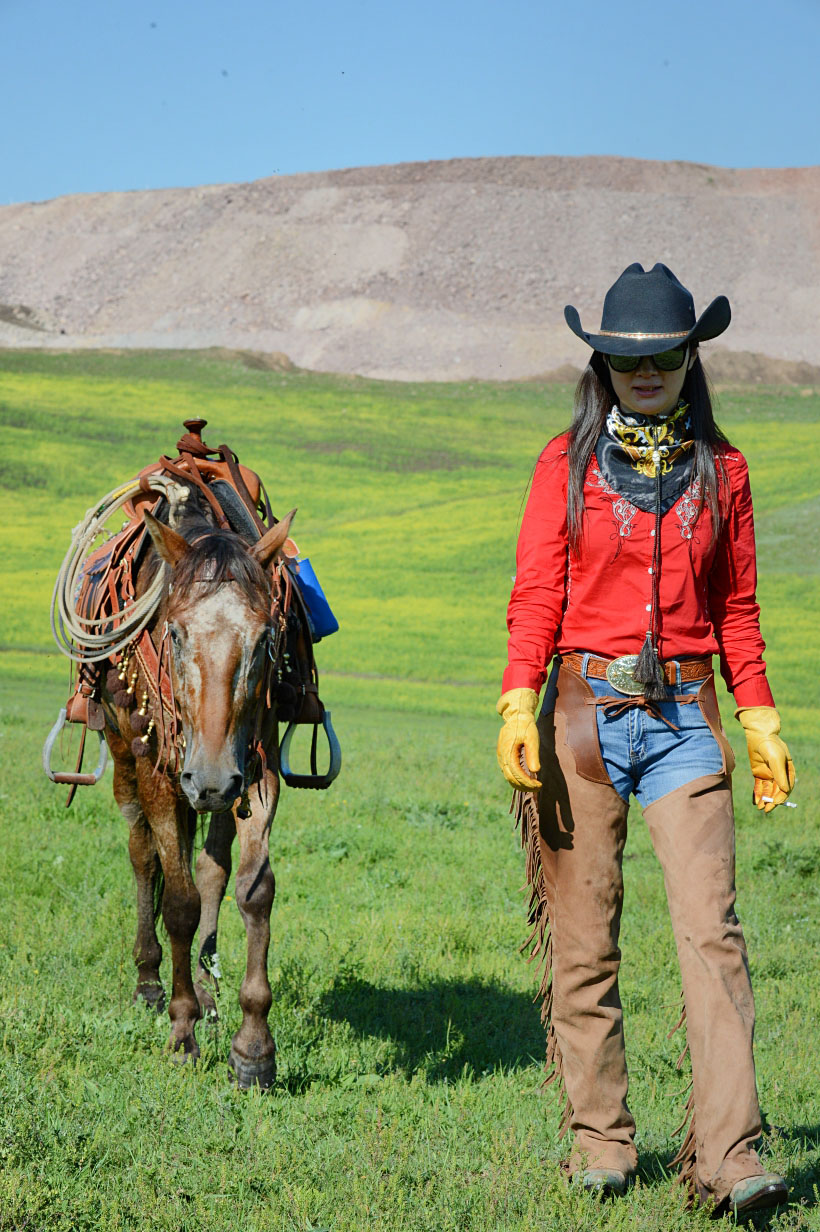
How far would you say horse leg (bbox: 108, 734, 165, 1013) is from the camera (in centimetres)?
514

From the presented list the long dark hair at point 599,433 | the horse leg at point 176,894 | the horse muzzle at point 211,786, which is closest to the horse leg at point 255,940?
the horse leg at point 176,894

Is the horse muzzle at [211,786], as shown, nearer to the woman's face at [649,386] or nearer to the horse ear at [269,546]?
the horse ear at [269,546]

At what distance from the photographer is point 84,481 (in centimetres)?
2633

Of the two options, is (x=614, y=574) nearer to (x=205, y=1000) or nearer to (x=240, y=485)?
(x=240, y=485)

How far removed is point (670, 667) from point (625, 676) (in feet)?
0.40

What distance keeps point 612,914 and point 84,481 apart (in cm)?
2437

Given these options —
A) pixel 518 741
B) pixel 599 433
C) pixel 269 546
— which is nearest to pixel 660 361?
pixel 599 433

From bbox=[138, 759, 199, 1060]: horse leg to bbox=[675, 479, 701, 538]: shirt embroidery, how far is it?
222 cm

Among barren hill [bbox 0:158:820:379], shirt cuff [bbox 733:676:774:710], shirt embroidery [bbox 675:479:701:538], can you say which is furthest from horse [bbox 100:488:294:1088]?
barren hill [bbox 0:158:820:379]

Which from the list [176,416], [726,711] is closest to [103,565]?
[726,711]

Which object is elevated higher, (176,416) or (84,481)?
(176,416)

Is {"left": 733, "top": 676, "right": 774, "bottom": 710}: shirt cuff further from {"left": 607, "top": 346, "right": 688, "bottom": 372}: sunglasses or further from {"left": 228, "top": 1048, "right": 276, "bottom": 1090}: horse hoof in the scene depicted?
{"left": 228, "top": 1048, "right": 276, "bottom": 1090}: horse hoof

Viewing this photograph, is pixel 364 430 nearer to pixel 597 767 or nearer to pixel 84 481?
pixel 84 481

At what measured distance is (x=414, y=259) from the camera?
4528 cm
